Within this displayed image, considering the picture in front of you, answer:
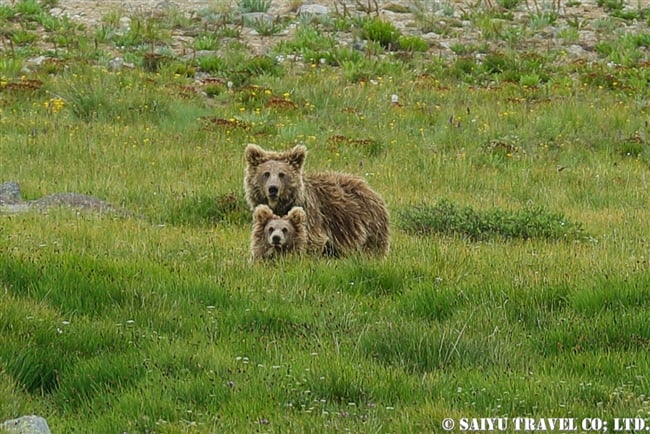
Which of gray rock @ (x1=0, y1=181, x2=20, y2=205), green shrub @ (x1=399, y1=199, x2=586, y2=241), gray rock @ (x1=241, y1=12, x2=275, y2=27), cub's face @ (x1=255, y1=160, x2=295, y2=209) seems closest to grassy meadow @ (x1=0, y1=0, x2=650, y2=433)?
green shrub @ (x1=399, y1=199, x2=586, y2=241)

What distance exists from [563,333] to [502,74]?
13485 millimetres

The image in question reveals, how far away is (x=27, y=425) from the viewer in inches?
204

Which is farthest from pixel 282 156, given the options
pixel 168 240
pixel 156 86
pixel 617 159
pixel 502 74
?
pixel 502 74

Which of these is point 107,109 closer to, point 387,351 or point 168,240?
point 168,240

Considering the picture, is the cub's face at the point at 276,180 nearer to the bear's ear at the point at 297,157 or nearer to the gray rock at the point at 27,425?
the bear's ear at the point at 297,157

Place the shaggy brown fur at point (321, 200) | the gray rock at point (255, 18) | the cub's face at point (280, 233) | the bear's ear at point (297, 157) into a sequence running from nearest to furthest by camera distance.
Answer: the cub's face at point (280, 233), the shaggy brown fur at point (321, 200), the bear's ear at point (297, 157), the gray rock at point (255, 18)

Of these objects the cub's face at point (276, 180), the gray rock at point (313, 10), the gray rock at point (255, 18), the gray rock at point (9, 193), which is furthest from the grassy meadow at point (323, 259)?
the gray rock at point (313, 10)

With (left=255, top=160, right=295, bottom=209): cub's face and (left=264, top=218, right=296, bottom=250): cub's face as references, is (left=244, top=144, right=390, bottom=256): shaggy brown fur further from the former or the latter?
(left=264, top=218, right=296, bottom=250): cub's face

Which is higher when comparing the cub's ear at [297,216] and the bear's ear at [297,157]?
the bear's ear at [297,157]

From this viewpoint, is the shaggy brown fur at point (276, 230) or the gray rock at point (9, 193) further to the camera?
the gray rock at point (9, 193)

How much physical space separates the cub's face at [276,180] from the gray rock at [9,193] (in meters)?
3.06

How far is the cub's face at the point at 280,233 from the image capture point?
354 inches

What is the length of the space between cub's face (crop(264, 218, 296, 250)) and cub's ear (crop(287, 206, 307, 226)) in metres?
0.05

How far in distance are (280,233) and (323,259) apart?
0.44 m
